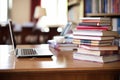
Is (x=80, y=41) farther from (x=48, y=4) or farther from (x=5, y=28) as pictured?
(x=48, y=4)

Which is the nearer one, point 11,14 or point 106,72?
point 106,72

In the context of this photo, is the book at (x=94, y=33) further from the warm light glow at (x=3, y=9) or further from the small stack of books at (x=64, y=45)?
the warm light glow at (x=3, y=9)

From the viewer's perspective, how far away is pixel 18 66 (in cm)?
120

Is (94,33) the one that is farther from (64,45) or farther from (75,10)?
(75,10)

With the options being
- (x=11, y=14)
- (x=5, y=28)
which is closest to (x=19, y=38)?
(x=5, y=28)

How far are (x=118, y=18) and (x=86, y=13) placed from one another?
1.03 ft

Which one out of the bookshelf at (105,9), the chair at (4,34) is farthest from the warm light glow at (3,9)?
the bookshelf at (105,9)

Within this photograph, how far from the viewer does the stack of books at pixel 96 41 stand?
129 cm

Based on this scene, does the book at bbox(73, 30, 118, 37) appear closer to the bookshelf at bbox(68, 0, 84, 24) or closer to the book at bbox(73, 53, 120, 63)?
the book at bbox(73, 53, 120, 63)

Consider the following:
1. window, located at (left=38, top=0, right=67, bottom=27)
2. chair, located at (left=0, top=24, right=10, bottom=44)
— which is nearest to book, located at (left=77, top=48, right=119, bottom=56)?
chair, located at (left=0, top=24, right=10, bottom=44)

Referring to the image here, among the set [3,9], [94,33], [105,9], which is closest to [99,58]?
[94,33]

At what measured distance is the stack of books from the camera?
1293 millimetres

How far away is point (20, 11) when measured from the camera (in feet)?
16.7

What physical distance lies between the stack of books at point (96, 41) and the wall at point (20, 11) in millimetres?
3781
